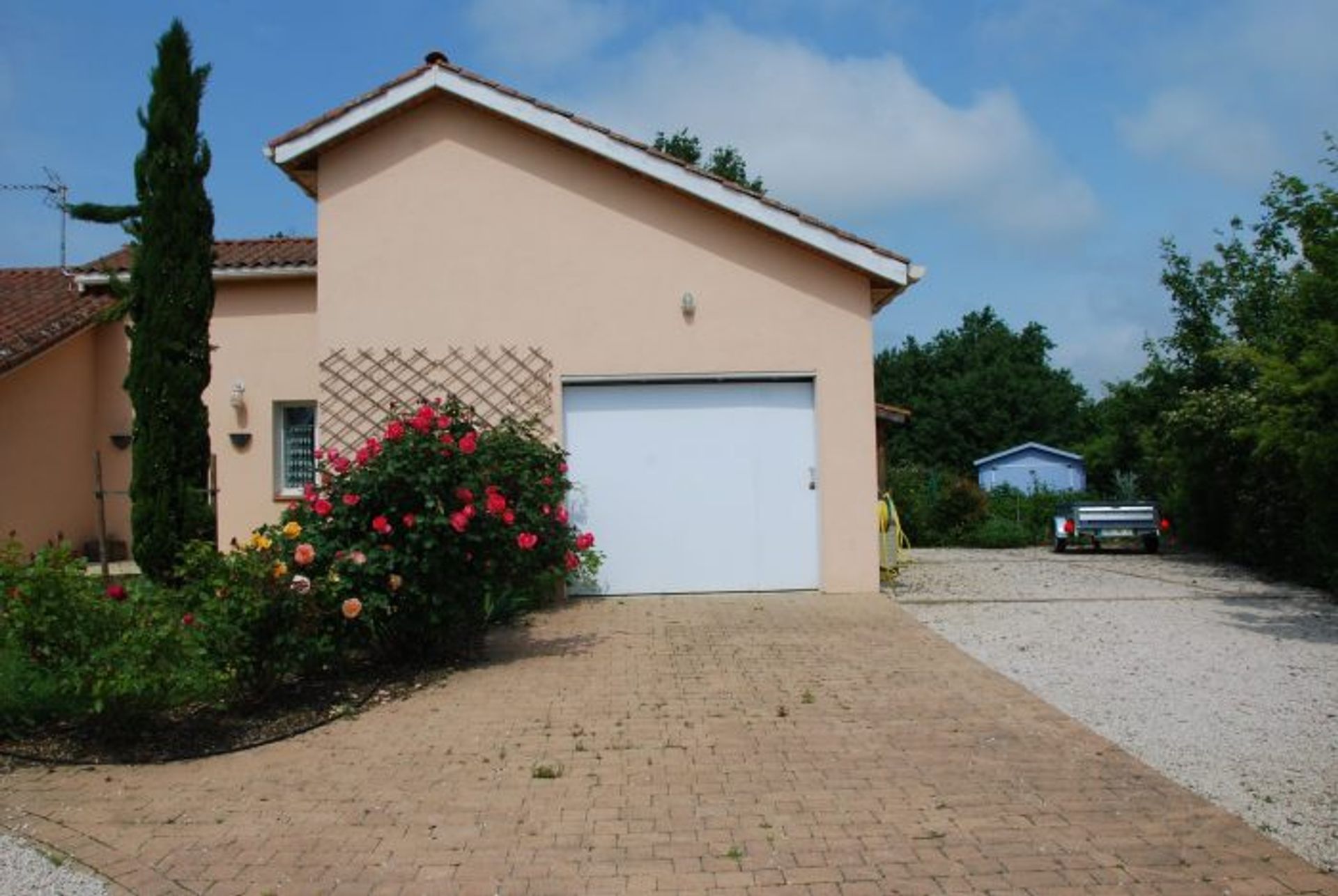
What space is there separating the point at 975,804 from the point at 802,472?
20.7 ft

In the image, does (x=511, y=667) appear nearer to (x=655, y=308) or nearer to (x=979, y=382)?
(x=655, y=308)

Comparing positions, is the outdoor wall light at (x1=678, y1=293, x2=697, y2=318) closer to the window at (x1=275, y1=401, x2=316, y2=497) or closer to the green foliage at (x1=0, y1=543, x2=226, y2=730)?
the window at (x1=275, y1=401, x2=316, y2=497)

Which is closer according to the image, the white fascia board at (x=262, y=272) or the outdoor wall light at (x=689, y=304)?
the outdoor wall light at (x=689, y=304)

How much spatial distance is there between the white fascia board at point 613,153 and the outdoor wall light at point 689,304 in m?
0.98

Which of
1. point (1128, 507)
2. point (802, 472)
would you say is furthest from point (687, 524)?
point (1128, 507)

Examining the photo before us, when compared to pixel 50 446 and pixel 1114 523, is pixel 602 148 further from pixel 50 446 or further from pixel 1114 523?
pixel 1114 523

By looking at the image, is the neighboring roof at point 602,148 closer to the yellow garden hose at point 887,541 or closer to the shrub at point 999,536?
the yellow garden hose at point 887,541

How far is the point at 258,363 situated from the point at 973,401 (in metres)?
50.2

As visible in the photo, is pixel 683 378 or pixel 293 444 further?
pixel 293 444

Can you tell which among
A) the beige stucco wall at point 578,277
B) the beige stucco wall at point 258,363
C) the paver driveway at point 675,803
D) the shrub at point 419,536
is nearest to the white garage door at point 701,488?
the beige stucco wall at point 578,277

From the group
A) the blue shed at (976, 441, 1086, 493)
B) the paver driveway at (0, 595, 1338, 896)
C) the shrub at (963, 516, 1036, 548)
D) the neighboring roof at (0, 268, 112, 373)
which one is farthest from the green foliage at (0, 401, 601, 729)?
the blue shed at (976, 441, 1086, 493)

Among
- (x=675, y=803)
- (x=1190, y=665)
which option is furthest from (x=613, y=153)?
(x=675, y=803)

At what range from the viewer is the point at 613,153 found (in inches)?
420

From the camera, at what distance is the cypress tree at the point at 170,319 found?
9.48 m
